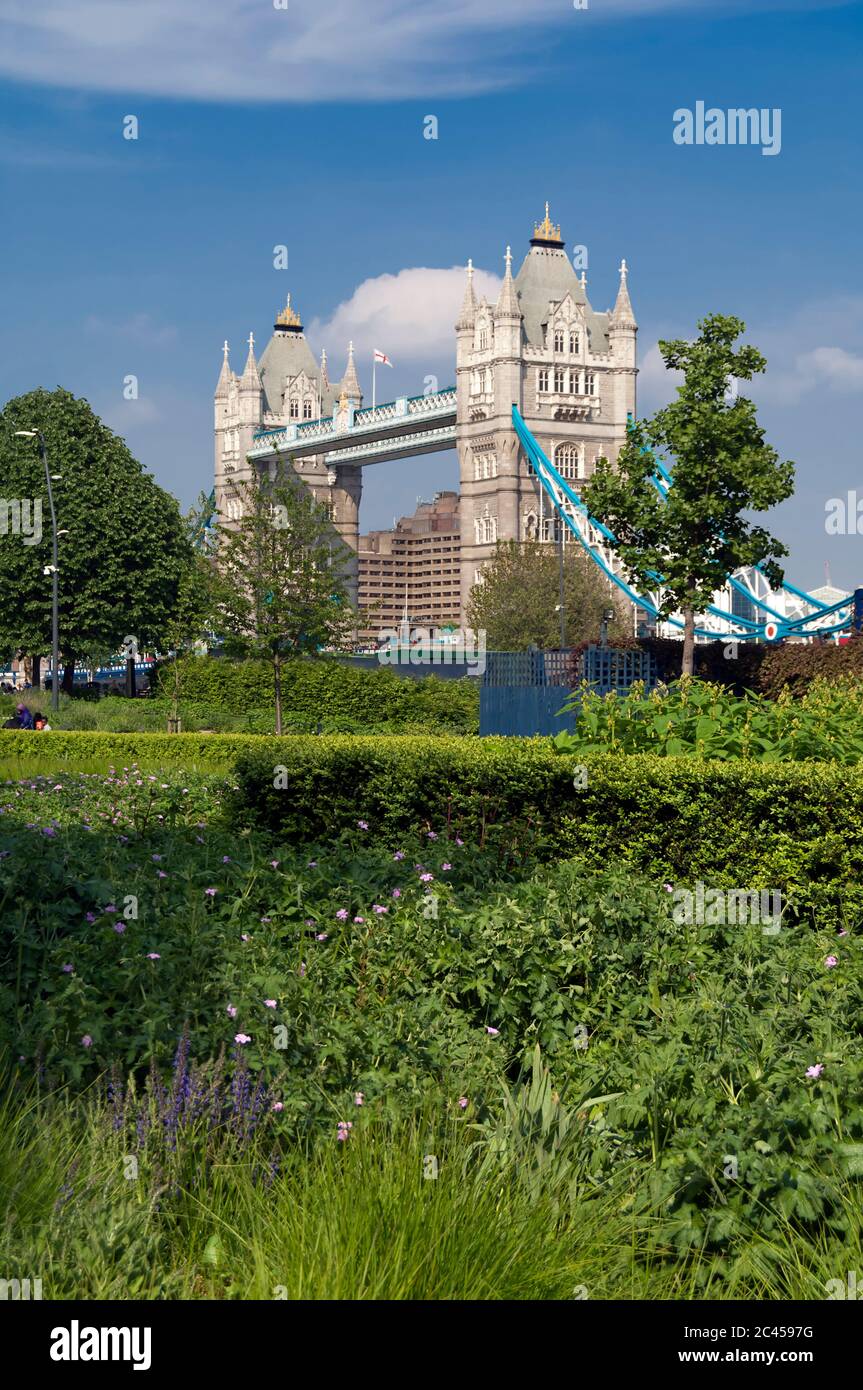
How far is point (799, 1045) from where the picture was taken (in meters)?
5.81

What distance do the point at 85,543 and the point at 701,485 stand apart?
23626 mm

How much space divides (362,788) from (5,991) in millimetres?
5501

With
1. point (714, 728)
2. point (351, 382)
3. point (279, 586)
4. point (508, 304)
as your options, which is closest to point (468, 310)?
point (508, 304)

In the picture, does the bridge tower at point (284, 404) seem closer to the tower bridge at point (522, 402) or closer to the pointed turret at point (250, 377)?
the pointed turret at point (250, 377)

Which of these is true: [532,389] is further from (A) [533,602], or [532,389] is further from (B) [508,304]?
(A) [533,602]

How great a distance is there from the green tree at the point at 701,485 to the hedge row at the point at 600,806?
26.0 m

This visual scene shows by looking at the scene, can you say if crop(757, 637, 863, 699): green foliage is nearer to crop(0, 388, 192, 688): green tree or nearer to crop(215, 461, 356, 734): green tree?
crop(215, 461, 356, 734): green tree

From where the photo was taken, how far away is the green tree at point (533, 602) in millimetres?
75812

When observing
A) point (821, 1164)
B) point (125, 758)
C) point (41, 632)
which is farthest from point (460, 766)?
point (41, 632)

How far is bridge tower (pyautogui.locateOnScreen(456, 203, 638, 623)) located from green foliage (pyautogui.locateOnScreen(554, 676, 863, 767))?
109 meters

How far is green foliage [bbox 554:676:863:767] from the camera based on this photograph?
11.5 meters

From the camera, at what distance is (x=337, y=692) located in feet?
144

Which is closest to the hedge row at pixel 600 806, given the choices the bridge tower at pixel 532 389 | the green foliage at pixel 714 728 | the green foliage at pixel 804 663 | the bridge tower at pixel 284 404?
the green foliage at pixel 714 728

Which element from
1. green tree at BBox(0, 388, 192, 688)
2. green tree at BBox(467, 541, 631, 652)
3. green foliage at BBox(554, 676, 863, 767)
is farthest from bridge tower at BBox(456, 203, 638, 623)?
green foliage at BBox(554, 676, 863, 767)
